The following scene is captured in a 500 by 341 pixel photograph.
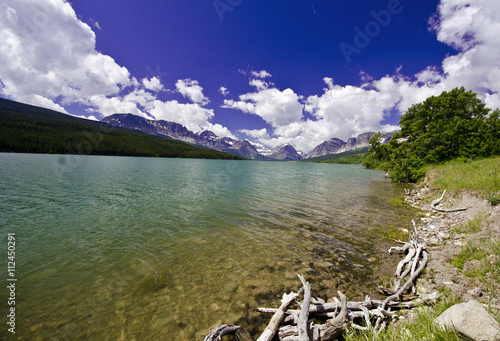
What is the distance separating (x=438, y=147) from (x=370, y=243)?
30918mm

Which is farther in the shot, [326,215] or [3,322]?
[326,215]

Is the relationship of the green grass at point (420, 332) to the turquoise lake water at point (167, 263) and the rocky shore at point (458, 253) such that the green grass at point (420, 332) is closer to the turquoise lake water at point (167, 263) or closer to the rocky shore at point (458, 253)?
the rocky shore at point (458, 253)

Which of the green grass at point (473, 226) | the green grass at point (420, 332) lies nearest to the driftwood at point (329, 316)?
the green grass at point (420, 332)

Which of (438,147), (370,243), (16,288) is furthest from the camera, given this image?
(438,147)

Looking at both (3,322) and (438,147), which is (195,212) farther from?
(438,147)

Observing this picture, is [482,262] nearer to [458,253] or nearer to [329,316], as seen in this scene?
[458,253]

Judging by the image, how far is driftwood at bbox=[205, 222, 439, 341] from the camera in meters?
4.44

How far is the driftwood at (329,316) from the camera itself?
4.44m

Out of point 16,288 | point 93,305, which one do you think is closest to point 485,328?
point 93,305

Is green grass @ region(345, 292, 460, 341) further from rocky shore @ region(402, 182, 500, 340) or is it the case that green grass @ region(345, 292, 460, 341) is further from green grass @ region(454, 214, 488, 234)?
green grass @ region(454, 214, 488, 234)

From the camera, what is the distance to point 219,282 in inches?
317

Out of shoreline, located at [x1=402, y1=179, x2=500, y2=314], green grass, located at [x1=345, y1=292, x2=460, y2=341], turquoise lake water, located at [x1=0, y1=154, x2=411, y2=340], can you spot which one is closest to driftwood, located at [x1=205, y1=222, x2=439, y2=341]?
green grass, located at [x1=345, y1=292, x2=460, y2=341]

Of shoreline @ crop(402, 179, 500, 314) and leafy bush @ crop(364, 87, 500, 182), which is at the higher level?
leafy bush @ crop(364, 87, 500, 182)

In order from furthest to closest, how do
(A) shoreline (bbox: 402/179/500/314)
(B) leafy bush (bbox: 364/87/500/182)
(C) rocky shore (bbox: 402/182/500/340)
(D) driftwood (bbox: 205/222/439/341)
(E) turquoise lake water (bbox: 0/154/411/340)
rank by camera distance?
(B) leafy bush (bbox: 364/87/500/182)
(E) turquoise lake water (bbox: 0/154/411/340)
(A) shoreline (bbox: 402/179/500/314)
(D) driftwood (bbox: 205/222/439/341)
(C) rocky shore (bbox: 402/182/500/340)
